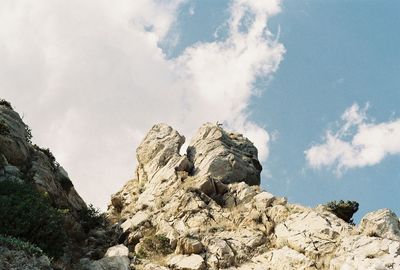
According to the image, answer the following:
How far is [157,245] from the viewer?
125 ft

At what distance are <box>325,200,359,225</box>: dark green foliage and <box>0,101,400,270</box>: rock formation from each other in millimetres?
5806

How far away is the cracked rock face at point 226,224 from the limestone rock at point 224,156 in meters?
0.13

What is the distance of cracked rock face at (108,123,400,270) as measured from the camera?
3400cm

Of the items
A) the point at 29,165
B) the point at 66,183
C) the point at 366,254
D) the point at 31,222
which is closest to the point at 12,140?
the point at 29,165

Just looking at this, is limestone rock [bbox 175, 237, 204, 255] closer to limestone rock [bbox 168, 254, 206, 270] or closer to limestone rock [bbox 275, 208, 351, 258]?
limestone rock [bbox 168, 254, 206, 270]

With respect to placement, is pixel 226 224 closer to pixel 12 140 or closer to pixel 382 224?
pixel 382 224

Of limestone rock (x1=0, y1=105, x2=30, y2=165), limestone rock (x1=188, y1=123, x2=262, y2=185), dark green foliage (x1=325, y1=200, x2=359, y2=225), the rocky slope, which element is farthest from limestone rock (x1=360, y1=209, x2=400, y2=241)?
limestone rock (x1=0, y1=105, x2=30, y2=165)

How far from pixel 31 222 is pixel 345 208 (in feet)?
98.4

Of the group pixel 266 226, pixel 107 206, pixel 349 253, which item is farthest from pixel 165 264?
pixel 107 206

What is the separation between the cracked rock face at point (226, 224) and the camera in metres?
34.0

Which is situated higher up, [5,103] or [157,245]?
[5,103]

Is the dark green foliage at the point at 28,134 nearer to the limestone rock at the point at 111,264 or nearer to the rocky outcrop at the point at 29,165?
the rocky outcrop at the point at 29,165

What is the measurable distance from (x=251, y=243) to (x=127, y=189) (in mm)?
24956

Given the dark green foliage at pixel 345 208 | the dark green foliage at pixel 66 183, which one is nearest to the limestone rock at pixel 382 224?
the dark green foliage at pixel 345 208
